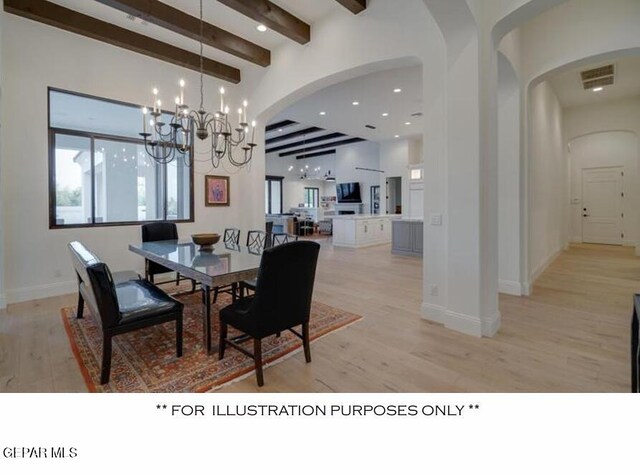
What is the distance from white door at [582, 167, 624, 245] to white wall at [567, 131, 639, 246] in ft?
0.31

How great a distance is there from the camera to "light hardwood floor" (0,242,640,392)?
215 cm

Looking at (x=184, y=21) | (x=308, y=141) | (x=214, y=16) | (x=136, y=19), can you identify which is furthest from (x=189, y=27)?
(x=308, y=141)

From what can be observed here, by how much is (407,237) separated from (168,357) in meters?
6.21

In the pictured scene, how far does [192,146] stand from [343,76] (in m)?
2.85

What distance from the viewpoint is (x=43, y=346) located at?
2.73 meters

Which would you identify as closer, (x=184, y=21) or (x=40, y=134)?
(x=40, y=134)

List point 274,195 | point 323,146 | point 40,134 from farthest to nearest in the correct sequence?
1. point 274,195
2. point 323,146
3. point 40,134

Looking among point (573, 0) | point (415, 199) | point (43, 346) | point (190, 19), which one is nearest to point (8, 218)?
point (43, 346)

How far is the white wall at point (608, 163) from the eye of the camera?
7906 mm

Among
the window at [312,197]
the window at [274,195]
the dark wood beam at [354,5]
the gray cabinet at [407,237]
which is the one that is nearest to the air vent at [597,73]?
the gray cabinet at [407,237]

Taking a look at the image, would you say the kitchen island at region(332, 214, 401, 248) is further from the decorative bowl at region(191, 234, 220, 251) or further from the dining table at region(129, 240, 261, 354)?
the decorative bowl at region(191, 234, 220, 251)

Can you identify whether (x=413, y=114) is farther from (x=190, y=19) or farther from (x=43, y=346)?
(x=43, y=346)

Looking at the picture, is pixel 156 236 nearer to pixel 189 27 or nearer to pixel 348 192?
pixel 189 27

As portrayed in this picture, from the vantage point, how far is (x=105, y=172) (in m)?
4.93
